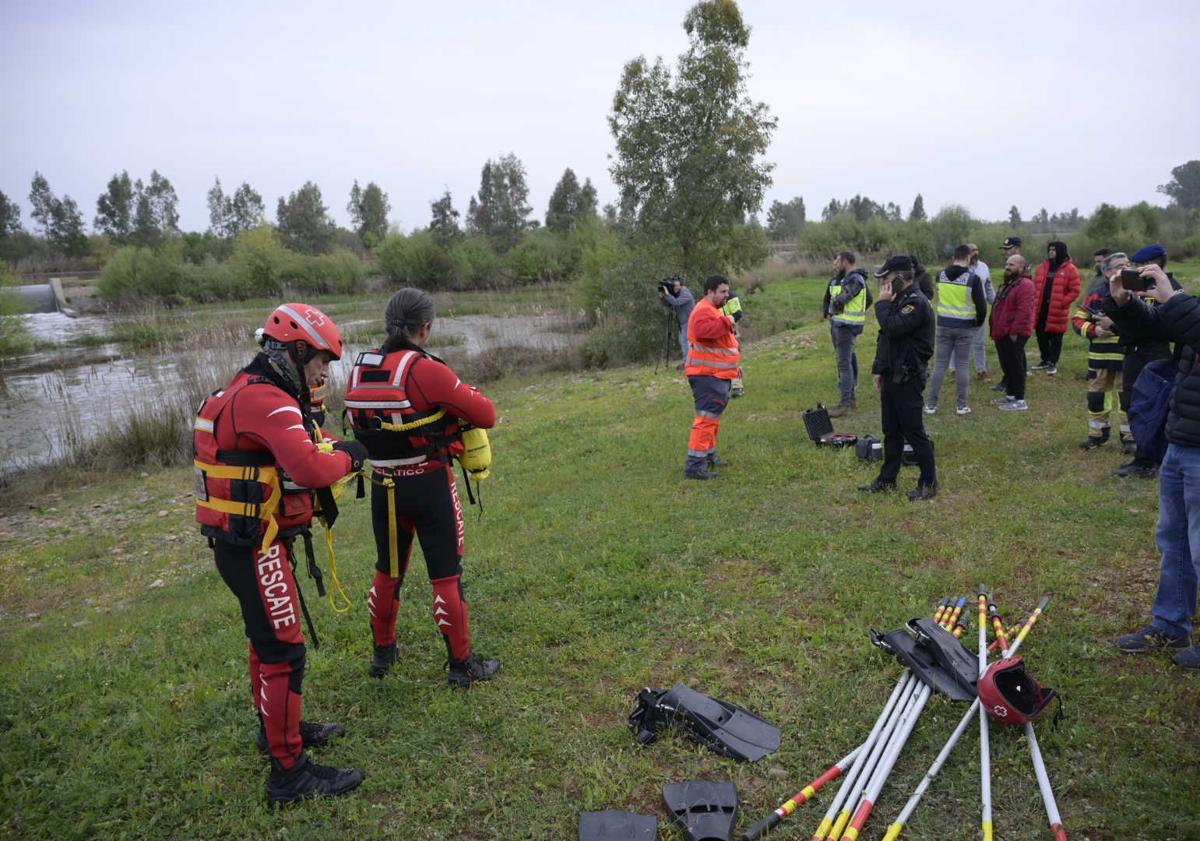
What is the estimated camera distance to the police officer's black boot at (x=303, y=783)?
140 inches

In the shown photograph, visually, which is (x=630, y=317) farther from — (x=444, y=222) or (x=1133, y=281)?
(x=444, y=222)

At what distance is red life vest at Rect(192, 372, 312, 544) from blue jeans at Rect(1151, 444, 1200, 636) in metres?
4.77

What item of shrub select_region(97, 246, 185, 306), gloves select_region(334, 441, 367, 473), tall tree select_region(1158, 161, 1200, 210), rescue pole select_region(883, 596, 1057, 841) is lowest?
rescue pole select_region(883, 596, 1057, 841)

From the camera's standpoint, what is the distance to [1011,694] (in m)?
3.69

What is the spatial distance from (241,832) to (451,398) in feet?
7.60

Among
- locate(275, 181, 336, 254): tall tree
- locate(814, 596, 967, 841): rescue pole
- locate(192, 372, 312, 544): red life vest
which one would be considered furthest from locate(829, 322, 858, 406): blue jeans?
locate(275, 181, 336, 254): tall tree

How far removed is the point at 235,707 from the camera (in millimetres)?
4414

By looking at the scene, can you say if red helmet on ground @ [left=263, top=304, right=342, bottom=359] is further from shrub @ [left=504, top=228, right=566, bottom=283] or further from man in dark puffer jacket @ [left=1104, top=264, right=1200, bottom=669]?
shrub @ [left=504, top=228, right=566, bottom=283]

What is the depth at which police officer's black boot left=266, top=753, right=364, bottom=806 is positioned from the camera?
140 inches

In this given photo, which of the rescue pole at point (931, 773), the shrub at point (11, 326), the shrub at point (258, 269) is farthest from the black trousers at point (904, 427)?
the shrub at point (258, 269)

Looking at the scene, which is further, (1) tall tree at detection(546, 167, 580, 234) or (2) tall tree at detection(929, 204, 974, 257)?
(1) tall tree at detection(546, 167, 580, 234)

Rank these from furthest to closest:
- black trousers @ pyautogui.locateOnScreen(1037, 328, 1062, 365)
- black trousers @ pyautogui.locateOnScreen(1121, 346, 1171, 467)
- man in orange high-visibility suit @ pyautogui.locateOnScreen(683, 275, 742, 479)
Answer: black trousers @ pyautogui.locateOnScreen(1037, 328, 1062, 365), man in orange high-visibility suit @ pyautogui.locateOnScreen(683, 275, 742, 479), black trousers @ pyautogui.locateOnScreen(1121, 346, 1171, 467)

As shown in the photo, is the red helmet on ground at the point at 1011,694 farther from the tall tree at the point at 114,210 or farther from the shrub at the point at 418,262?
the tall tree at the point at 114,210

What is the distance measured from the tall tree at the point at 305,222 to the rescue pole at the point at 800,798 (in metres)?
73.0
